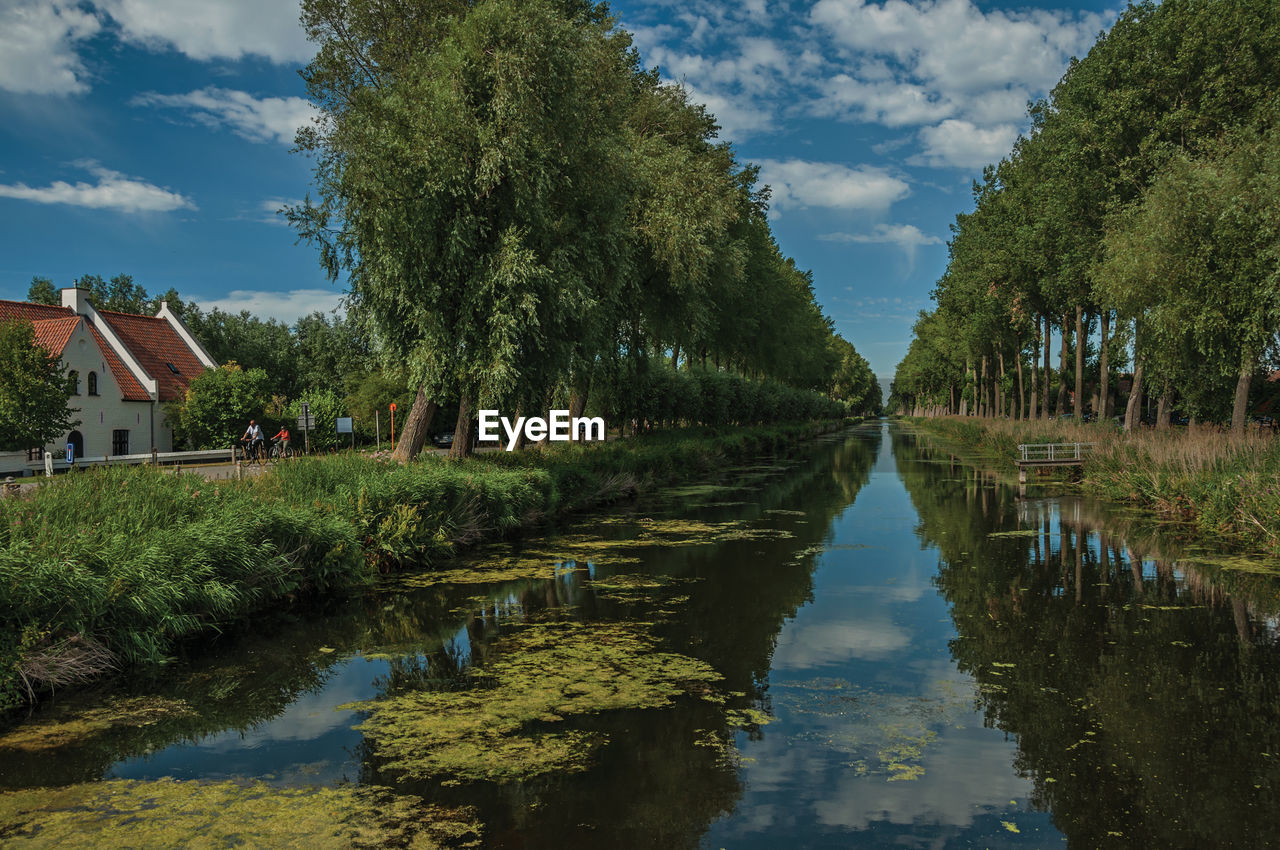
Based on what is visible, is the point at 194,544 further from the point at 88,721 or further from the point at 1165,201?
the point at 1165,201

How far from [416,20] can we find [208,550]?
16.5 meters

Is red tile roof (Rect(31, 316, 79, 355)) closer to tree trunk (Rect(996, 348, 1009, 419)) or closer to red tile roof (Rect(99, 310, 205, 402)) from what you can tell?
red tile roof (Rect(99, 310, 205, 402))

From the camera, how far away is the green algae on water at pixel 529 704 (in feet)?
21.1

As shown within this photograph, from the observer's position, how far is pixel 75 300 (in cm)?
4941

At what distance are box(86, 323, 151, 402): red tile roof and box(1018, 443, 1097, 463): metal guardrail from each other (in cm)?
4618

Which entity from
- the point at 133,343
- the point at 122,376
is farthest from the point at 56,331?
the point at 133,343

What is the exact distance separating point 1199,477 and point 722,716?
655 inches

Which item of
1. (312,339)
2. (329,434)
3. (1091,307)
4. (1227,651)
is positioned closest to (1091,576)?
(1227,651)

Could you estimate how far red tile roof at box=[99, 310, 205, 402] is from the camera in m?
49.2

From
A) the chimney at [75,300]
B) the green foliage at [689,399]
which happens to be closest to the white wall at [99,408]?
the chimney at [75,300]

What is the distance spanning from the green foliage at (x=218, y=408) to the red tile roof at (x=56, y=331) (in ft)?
20.8

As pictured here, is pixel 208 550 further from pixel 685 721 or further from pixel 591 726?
pixel 685 721

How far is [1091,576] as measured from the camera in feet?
45.0

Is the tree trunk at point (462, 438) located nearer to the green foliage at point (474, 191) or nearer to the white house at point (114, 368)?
the green foliage at point (474, 191)
